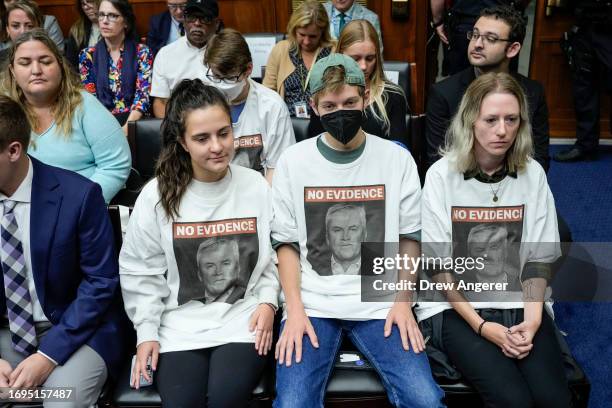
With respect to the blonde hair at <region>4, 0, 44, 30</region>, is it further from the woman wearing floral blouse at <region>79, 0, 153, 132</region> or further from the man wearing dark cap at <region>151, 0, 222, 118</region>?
the man wearing dark cap at <region>151, 0, 222, 118</region>

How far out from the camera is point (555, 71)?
4.45m

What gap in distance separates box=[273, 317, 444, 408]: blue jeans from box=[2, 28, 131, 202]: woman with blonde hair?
1.09 metres

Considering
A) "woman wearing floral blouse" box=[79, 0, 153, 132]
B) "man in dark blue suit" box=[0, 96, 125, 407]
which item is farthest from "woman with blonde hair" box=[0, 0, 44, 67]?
"man in dark blue suit" box=[0, 96, 125, 407]

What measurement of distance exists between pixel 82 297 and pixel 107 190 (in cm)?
63

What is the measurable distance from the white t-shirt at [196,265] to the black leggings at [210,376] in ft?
0.14

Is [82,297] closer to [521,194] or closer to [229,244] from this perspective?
[229,244]

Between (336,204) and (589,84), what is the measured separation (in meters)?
2.96

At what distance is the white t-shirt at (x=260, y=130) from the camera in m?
2.57

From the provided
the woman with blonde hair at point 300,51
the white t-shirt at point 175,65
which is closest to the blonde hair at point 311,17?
the woman with blonde hair at point 300,51

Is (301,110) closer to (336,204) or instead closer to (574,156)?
(336,204)

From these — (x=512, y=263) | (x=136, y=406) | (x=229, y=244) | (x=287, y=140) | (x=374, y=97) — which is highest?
(x=374, y=97)

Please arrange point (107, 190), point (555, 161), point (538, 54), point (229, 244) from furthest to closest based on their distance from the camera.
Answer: point (538, 54), point (555, 161), point (107, 190), point (229, 244)

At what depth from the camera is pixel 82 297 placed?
1.80 metres

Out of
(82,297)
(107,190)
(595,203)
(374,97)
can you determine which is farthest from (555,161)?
(82,297)
